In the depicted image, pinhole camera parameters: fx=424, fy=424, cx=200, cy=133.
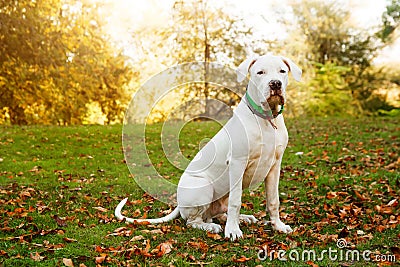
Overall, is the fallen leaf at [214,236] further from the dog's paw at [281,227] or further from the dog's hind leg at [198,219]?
the dog's paw at [281,227]

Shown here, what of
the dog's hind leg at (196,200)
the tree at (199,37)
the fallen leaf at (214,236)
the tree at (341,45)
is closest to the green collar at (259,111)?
the dog's hind leg at (196,200)

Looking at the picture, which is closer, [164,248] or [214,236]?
[164,248]

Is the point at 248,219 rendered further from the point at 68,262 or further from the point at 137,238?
the point at 68,262

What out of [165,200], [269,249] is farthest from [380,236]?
[165,200]

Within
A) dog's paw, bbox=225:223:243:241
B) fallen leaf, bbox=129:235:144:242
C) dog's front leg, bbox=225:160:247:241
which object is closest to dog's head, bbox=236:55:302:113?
dog's front leg, bbox=225:160:247:241

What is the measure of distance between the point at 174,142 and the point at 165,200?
19.4 feet

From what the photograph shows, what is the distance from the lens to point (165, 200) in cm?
665

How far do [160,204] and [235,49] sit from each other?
17.7 metres

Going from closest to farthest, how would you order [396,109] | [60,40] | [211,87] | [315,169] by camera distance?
[315,169] → [60,40] → [211,87] → [396,109]

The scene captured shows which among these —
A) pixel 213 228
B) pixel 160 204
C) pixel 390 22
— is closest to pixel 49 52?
pixel 160 204

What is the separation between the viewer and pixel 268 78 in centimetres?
419

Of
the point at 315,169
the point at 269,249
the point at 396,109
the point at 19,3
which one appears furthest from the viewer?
the point at 396,109

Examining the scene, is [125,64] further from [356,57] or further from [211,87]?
[356,57]

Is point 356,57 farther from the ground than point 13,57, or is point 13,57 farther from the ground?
point 356,57
